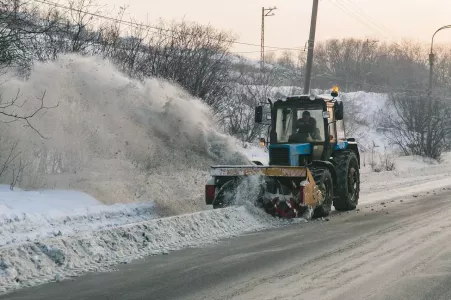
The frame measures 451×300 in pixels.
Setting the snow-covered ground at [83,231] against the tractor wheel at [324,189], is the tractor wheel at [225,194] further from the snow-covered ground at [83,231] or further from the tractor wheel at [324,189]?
the tractor wheel at [324,189]

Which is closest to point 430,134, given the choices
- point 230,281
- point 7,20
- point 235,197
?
point 235,197

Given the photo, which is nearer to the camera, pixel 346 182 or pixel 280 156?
pixel 280 156

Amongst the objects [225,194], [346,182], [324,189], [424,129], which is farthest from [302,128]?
[424,129]

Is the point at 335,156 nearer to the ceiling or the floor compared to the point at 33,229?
nearer to the ceiling

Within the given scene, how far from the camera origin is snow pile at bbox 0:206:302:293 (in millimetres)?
6363

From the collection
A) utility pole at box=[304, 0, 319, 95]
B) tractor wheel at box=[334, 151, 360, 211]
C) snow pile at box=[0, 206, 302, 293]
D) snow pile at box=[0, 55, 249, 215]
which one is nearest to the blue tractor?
tractor wheel at box=[334, 151, 360, 211]

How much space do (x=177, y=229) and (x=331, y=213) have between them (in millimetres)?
4741

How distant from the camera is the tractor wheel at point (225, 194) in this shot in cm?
1120

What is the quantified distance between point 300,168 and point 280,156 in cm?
132

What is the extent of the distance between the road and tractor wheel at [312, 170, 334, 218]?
1616 mm

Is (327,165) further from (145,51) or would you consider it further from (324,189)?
(145,51)

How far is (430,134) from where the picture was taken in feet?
110

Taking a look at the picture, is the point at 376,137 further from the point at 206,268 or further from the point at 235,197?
the point at 206,268

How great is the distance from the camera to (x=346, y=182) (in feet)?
41.2
